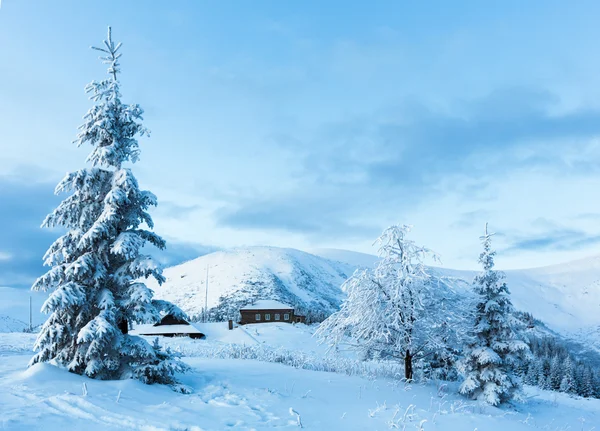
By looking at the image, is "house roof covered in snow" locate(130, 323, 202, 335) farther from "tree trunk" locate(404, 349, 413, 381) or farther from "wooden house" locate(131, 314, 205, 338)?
"tree trunk" locate(404, 349, 413, 381)

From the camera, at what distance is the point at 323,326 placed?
1988 cm

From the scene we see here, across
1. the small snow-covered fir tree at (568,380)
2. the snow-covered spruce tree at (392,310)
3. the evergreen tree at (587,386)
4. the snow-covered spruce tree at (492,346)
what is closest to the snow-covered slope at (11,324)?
the snow-covered spruce tree at (392,310)

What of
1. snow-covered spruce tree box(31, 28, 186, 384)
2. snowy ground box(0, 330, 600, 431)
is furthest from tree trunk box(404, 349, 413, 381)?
snow-covered spruce tree box(31, 28, 186, 384)

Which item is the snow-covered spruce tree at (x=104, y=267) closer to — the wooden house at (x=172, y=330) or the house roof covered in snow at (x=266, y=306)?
the wooden house at (x=172, y=330)

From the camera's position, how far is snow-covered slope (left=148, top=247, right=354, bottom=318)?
11812cm

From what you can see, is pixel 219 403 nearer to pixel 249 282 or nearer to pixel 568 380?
pixel 568 380

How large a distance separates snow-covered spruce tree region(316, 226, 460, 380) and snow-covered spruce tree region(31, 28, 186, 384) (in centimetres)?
902

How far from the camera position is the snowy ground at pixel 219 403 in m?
7.36

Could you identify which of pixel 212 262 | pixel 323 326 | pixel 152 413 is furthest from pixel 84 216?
pixel 212 262

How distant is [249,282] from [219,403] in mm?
120528

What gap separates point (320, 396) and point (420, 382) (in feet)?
28.5

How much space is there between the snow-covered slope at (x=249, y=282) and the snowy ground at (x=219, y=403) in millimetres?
89817

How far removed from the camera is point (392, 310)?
18312 mm

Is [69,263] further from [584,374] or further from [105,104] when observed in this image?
[584,374]
